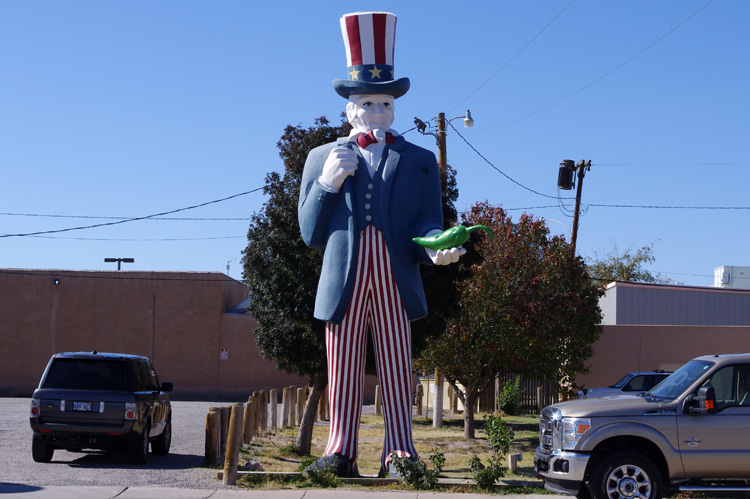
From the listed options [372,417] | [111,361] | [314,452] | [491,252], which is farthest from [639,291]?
[111,361]

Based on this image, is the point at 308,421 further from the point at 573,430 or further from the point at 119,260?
the point at 119,260

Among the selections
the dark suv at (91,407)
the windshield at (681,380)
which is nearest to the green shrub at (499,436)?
the windshield at (681,380)

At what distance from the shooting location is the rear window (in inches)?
510

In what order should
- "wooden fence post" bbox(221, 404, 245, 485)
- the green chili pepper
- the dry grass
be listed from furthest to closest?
the dry grass, "wooden fence post" bbox(221, 404, 245, 485), the green chili pepper

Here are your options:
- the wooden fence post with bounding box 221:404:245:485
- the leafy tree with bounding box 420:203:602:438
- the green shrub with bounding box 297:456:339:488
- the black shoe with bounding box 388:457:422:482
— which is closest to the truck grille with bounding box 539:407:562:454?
the black shoe with bounding box 388:457:422:482

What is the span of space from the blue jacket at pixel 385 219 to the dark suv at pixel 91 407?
3896mm

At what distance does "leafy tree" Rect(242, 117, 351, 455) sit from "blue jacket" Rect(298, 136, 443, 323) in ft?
14.9

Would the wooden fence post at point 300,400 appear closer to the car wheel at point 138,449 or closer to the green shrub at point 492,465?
the car wheel at point 138,449

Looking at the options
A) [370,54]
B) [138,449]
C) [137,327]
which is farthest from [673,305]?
[370,54]

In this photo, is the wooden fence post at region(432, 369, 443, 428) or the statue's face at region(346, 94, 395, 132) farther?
the wooden fence post at region(432, 369, 443, 428)

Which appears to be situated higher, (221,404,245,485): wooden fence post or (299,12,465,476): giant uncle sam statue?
(299,12,465,476): giant uncle sam statue

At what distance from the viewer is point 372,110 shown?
11.0m

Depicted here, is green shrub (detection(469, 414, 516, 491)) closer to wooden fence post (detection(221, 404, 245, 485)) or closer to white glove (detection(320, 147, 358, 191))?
wooden fence post (detection(221, 404, 245, 485))

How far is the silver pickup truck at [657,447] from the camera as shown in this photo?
8953 millimetres
